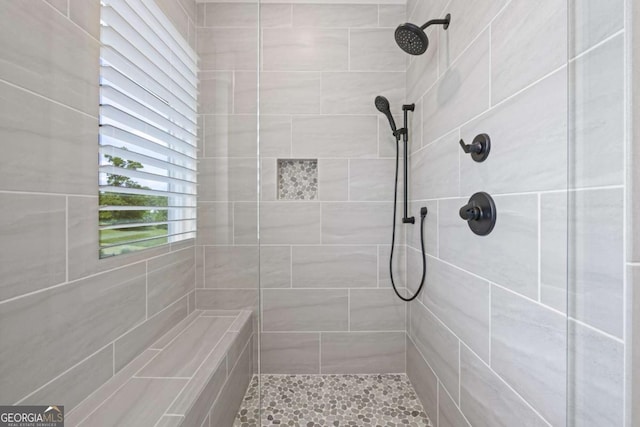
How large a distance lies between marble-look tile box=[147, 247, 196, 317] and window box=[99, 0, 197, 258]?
0.19ft

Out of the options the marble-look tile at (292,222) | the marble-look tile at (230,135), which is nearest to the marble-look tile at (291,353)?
the marble-look tile at (292,222)

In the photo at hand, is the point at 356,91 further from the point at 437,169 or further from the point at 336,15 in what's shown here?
the point at 437,169

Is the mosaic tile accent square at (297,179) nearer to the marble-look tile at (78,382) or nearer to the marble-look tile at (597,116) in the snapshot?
the marble-look tile at (78,382)

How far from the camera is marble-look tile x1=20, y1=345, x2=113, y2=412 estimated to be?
627 mm

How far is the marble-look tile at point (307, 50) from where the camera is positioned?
5.45 feet

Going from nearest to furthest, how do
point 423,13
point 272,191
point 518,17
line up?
point 518,17 < point 423,13 < point 272,191

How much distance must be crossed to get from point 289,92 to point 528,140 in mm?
1308

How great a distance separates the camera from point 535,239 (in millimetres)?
675

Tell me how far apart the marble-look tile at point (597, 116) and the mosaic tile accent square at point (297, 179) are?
49.9 inches

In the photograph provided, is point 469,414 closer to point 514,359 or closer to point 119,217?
point 514,359

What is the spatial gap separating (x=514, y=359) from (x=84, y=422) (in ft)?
3.57

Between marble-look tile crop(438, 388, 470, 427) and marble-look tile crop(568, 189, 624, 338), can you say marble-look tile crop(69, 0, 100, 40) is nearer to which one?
marble-look tile crop(568, 189, 624, 338)

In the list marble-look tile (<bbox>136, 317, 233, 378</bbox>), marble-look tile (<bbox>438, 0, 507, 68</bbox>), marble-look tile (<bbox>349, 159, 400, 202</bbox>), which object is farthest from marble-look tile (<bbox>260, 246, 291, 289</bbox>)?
marble-look tile (<bbox>438, 0, 507, 68</bbox>)

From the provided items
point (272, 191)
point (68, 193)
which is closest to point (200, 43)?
point (68, 193)
